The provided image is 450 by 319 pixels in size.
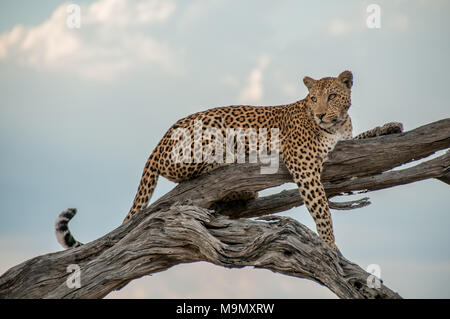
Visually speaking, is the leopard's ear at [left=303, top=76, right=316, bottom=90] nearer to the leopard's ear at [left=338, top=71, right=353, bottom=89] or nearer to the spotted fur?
the spotted fur

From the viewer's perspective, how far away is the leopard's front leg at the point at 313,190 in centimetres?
827

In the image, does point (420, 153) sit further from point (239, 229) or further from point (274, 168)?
point (239, 229)

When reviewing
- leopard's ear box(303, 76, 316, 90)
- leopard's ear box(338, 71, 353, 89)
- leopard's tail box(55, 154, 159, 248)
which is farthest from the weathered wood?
leopard's ear box(303, 76, 316, 90)

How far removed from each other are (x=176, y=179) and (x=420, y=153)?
12.5ft

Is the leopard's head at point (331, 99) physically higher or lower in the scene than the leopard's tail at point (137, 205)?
higher

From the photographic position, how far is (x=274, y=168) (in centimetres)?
881

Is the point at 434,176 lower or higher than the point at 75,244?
higher

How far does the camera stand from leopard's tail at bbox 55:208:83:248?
846 cm

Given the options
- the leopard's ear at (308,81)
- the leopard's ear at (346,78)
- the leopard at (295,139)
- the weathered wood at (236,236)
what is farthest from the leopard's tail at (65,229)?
the leopard's ear at (346,78)

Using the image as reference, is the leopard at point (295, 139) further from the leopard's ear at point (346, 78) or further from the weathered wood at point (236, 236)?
the weathered wood at point (236, 236)

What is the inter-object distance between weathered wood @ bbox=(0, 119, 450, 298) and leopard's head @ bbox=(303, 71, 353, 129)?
0.64m

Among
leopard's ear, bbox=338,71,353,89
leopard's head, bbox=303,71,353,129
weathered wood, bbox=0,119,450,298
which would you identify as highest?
leopard's ear, bbox=338,71,353,89

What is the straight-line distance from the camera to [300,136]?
28.5ft

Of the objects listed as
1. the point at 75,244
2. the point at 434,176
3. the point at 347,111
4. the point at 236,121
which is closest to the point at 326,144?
the point at 347,111
